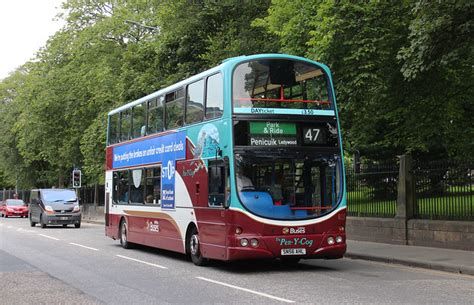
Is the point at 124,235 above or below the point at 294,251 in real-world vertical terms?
below

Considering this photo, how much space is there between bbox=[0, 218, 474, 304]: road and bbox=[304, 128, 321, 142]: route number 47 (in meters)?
2.78

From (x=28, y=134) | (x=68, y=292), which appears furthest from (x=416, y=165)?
(x=28, y=134)

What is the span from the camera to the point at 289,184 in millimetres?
11844

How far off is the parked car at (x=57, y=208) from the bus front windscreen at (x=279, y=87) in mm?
21805

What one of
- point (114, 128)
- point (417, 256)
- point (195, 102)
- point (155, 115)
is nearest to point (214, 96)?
point (195, 102)

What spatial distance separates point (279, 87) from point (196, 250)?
4155 millimetres

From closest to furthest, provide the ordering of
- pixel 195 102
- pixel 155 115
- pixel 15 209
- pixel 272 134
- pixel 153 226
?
pixel 272 134
pixel 195 102
pixel 153 226
pixel 155 115
pixel 15 209

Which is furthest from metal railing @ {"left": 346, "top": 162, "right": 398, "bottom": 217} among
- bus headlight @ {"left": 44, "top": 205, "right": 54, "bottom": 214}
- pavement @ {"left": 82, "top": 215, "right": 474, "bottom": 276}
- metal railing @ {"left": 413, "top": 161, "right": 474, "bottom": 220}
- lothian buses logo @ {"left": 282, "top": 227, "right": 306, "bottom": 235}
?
bus headlight @ {"left": 44, "top": 205, "right": 54, "bottom": 214}

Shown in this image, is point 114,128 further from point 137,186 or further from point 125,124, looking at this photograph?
point 137,186

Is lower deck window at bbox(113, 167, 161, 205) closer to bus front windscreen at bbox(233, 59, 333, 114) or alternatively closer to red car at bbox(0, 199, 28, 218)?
bus front windscreen at bbox(233, 59, 333, 114)

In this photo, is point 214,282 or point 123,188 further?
point 123,188

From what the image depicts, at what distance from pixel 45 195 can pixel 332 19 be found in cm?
2219

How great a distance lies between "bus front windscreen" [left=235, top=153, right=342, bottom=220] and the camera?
1149 centimetres

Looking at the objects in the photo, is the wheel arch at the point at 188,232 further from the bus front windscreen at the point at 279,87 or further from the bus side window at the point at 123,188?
the bus side window at the point at 123,188
